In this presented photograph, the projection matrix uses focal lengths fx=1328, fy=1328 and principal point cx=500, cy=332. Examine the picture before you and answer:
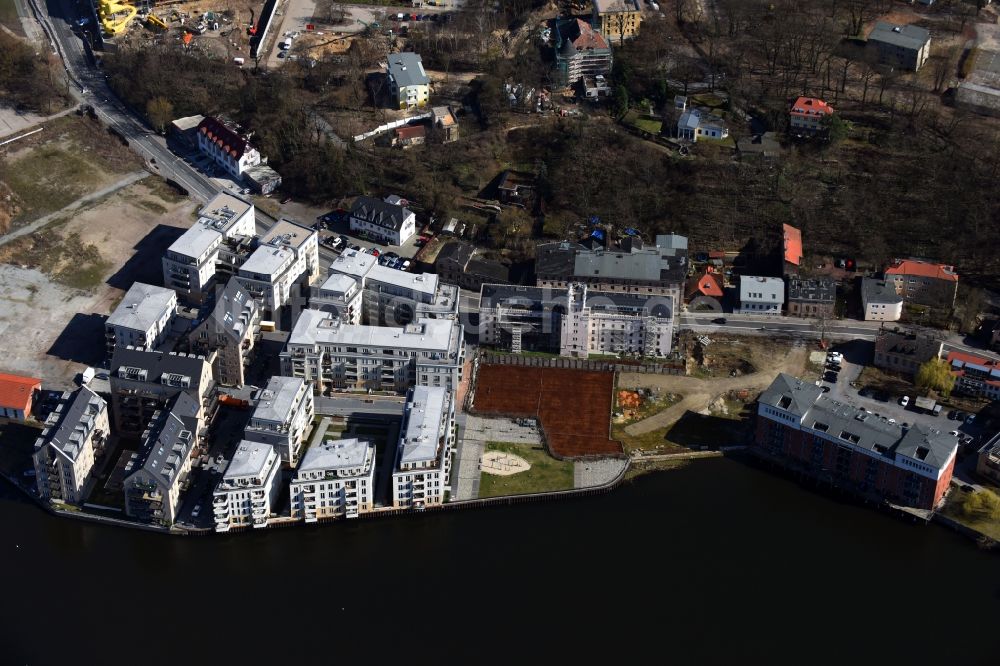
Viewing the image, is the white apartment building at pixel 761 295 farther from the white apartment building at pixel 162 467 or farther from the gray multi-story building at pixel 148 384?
the white apartment building at pixel 162 467

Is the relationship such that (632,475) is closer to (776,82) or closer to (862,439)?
(862,439)

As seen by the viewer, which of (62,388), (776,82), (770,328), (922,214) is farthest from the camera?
(776,82)

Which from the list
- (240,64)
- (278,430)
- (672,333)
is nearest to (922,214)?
(672,333)

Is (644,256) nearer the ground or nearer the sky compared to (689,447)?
nearer the sky

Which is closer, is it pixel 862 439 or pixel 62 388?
pixel 862 439

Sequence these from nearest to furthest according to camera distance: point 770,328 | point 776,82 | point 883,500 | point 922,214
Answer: point 883,500 → point 770,328 → point 922,214 → point 776,82

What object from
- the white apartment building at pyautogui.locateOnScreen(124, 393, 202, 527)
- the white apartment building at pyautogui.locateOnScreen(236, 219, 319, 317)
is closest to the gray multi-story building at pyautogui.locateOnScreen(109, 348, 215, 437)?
the white apartment building at pyautogui.locateOnScreen(124, 393, 202, 527)
